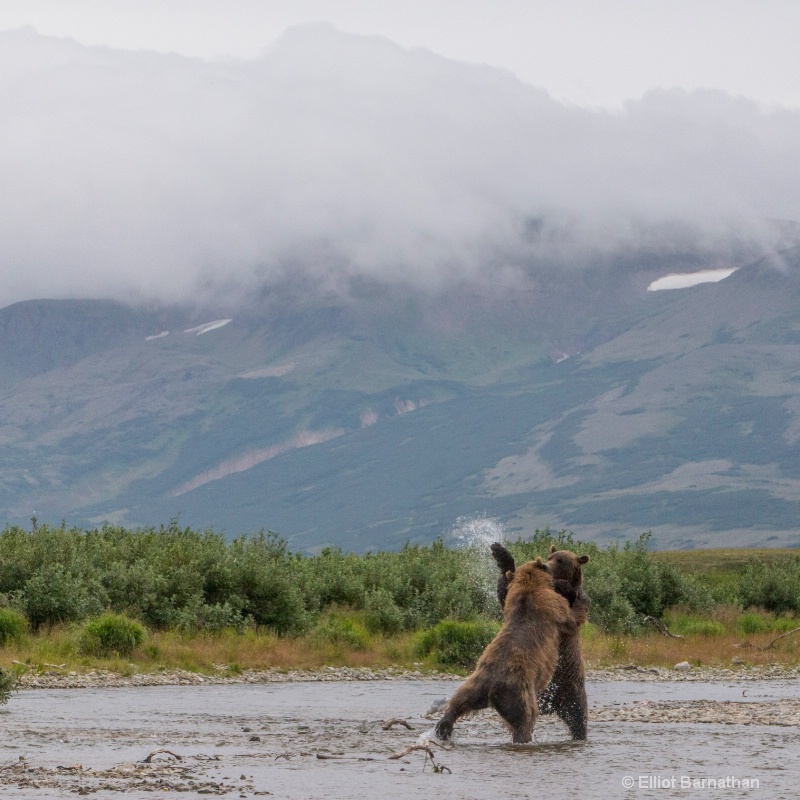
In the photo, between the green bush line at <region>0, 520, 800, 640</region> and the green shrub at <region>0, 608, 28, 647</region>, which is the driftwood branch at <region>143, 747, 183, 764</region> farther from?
the green bush line at <region>0, 520, 800, 640</region>

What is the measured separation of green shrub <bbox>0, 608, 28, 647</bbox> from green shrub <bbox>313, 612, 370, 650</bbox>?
7617 mm

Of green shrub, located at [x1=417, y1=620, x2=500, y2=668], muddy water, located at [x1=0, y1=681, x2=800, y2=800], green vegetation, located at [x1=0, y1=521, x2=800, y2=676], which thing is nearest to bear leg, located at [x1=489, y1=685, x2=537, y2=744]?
muddy water, located at [x1=0, y1=681, x2=800, y2=800]

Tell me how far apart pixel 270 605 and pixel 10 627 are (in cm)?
878

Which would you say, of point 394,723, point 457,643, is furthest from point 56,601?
point 394,723

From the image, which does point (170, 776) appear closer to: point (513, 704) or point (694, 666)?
point (513, 704)

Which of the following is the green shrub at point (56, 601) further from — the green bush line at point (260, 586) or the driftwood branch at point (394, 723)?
the driftwood branch at point (394, 723)

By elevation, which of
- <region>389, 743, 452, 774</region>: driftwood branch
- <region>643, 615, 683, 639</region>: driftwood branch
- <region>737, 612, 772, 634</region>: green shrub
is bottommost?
<region>737, 612, 772, 634</region>: green shrub

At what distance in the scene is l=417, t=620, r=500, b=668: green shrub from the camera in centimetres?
3334

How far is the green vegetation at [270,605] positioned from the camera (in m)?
32.2

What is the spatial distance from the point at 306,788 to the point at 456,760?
2.34 metres

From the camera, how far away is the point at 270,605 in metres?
38.8

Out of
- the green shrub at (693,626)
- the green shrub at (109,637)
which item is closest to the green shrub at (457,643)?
the green shrub at (109,637)

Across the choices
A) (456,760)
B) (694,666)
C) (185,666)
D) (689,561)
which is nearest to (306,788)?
(456,760)

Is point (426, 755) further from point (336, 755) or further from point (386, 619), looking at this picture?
point (386, 619)
